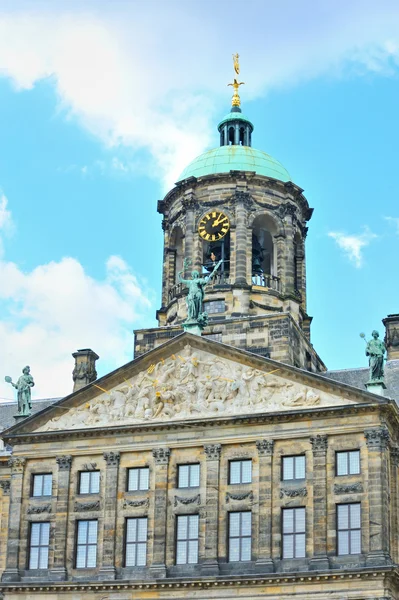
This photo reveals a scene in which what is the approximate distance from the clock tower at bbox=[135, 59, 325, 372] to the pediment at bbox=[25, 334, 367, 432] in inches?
135

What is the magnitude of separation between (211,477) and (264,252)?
503 inches

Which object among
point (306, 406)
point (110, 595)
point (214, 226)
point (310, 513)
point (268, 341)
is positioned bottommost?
point (110, 595)

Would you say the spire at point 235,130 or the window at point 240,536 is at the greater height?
the spire at point 235,130

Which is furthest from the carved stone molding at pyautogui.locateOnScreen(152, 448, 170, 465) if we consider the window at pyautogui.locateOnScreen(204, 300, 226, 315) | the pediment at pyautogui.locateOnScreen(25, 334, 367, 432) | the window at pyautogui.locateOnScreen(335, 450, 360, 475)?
the window at pyautogui.locateOnScreen(204, 300, 226, 315)

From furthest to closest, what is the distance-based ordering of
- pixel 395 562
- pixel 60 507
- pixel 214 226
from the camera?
pixel 214 226
pixel 60 507
pixel 395 562

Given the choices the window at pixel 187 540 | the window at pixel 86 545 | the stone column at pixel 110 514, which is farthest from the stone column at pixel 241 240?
the window at pixel 86 545

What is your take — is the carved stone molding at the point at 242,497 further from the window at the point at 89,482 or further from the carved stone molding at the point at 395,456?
the window at the point at 89,482

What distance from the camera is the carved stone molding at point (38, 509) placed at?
4812cm

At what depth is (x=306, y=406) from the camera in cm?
4594

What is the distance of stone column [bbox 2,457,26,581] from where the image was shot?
47469 millimetres

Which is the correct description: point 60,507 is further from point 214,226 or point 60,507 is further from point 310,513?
point 214,226

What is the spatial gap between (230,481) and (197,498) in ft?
4.32

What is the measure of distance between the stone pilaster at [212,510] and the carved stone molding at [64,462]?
5334 mm

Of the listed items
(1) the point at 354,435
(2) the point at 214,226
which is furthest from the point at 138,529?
(2) the point at 214,226
